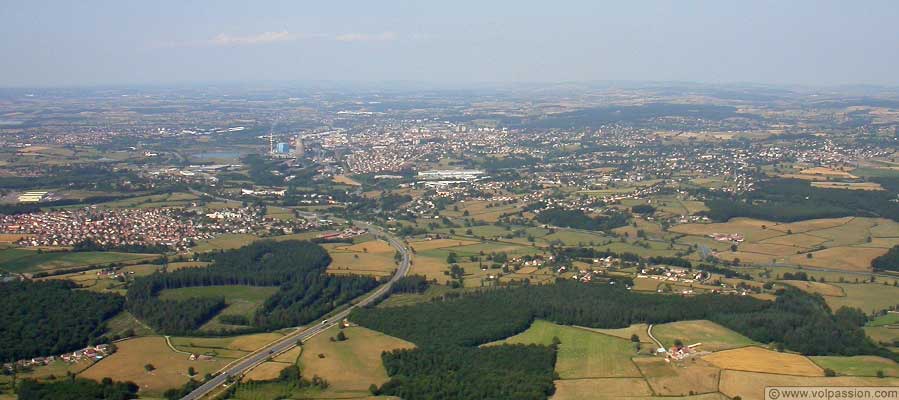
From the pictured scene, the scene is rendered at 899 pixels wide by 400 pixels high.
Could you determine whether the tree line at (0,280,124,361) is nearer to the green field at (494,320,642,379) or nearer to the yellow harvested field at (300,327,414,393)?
the yellow harvested field at (300,327,414,393)

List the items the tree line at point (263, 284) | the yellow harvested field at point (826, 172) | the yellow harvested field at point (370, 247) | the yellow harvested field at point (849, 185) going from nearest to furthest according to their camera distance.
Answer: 1. the tree line at point (263, 284)
2. the yellow harvested field at point (370, 247)
3. the yellow harvested field at point (849, 185)
4. the yellow harvested field at point (826, 172)

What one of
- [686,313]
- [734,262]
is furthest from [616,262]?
[686,313]

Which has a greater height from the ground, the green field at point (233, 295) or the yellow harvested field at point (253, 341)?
the yellow harvested field at point (253, 341)

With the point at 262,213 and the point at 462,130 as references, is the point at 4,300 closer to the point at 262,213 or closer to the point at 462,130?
the point at 262,213

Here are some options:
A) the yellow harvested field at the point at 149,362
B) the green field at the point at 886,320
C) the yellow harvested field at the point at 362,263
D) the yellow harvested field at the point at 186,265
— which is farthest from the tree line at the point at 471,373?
the yellow harvested field at the point at 186,265

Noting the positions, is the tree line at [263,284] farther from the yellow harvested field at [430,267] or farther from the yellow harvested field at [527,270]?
the yellow harvested field at [527,270]

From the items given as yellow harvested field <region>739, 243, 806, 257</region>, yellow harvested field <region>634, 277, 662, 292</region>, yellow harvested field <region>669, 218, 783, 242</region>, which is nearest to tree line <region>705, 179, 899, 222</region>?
yellow harvested field <region>669, 218, 783, 242</region>
